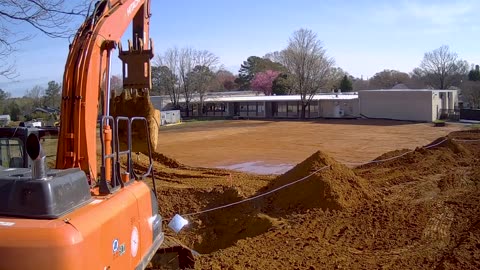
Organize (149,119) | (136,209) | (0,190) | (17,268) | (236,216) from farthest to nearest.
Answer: (236,216)
(149,119)
(136,209)
(0,190)
(17,268)

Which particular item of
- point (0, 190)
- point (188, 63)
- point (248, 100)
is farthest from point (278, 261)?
point (188, 63)

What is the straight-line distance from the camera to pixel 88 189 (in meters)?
4.36

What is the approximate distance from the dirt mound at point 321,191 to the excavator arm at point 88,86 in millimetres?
6065

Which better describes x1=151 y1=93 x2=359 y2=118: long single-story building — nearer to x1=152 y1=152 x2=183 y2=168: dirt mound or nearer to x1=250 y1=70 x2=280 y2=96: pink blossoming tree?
x1=250 y1=70 x2=280 y2=96: pink blossoming tree

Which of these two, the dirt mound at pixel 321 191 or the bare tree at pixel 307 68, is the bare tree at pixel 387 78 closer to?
the bare tree at pixel 307 68

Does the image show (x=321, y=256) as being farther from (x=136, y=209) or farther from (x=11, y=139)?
(x=11, y=139)

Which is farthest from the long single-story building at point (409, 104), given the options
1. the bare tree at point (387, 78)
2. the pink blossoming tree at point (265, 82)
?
the bare tree at point (387, 78)

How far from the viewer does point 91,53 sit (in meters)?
5.91

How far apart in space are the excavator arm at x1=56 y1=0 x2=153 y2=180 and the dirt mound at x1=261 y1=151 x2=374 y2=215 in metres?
6.07

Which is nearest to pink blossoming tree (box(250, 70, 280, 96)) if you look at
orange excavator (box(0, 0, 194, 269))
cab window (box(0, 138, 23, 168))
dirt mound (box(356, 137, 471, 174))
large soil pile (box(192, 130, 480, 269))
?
dirt mound (box(356, 137, 471, 174))

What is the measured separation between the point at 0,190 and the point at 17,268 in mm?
728

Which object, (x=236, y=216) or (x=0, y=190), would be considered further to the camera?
(x=236, y=216)

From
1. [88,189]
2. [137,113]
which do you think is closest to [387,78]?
[137,113]

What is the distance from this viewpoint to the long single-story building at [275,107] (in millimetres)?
70375
